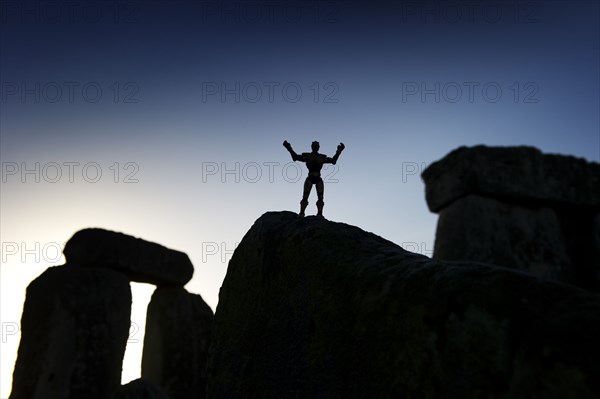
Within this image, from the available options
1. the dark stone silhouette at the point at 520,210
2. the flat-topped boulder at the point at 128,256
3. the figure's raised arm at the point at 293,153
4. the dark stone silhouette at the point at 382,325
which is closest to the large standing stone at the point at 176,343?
the flat-topped boulder at the point at 128,256

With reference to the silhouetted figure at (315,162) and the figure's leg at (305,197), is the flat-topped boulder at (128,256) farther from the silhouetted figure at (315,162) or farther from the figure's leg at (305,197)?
the figure's leg at (305,197)

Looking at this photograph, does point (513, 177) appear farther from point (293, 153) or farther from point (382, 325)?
point (382, 325)

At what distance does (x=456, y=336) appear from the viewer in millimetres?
1045

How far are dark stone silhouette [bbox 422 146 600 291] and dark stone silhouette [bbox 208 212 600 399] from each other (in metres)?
4.30

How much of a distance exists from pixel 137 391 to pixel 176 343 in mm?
5214

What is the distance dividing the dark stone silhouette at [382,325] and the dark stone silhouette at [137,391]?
1370mm

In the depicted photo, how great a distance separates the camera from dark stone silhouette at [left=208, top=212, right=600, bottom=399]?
0.92m

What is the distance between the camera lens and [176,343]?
27.1 ft

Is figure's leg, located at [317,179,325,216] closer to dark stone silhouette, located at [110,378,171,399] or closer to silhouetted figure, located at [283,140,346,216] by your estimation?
silhouetted figure, located at [283,140,346,216]

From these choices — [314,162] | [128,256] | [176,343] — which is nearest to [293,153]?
[314,162]

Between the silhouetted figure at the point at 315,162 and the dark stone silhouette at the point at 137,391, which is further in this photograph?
the dark stone silhouette at the point at 137,391

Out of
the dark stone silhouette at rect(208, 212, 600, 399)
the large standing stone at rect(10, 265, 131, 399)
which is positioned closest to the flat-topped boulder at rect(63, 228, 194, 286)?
the large standing stone at rect(10, 265, 131, 399)

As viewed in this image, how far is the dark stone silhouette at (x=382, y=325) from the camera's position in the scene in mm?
917

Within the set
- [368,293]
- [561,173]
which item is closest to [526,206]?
[561,173]
